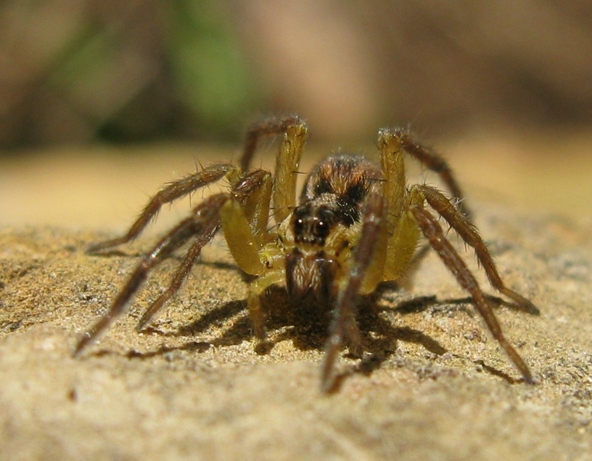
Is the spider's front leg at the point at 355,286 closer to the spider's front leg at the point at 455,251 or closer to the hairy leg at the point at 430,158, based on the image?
the spider's front leg at the point at 455,251

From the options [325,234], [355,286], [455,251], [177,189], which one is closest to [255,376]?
[355,286]

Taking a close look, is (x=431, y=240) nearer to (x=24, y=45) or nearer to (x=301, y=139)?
(x=301, y=139)

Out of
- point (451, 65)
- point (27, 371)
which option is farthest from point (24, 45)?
point (27, 371)

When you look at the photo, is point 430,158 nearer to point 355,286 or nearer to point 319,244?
point 319,244

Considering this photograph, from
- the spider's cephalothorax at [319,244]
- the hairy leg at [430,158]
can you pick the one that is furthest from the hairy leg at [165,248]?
the hairy leg at [430,158]

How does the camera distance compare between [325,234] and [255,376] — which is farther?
[325,234]

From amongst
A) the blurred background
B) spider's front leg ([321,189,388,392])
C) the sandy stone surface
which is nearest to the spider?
spider's front leg ([321,189,388,392])
